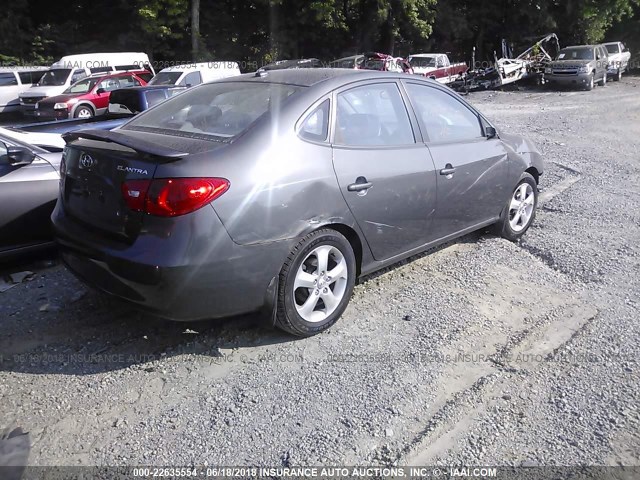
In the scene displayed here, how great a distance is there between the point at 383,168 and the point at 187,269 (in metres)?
1.55

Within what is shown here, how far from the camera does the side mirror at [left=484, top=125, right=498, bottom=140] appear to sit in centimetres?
506

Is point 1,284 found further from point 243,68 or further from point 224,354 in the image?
point 243,68

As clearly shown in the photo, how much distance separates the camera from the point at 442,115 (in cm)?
472

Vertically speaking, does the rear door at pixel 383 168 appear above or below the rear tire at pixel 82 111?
below

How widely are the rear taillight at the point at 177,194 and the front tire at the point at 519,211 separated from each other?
3.13 m

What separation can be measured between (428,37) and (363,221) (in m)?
32.8

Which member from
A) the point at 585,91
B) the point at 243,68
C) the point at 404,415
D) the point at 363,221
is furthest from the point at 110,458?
the point at 243,68

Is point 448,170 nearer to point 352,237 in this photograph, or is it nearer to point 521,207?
point 352,237

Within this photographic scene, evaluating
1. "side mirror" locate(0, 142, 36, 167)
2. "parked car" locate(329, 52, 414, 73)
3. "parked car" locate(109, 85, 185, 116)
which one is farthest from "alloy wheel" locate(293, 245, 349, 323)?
"parked car" locate(329, 52, 414, 73)

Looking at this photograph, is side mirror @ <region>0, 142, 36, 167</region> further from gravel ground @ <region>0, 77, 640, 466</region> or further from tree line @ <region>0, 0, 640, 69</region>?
tree line @ <region>0, 0, 640, 69</region>

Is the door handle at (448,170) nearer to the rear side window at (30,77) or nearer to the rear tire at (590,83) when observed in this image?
the rear side window at (30,77)

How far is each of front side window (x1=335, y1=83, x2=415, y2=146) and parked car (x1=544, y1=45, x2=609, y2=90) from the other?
2354cm

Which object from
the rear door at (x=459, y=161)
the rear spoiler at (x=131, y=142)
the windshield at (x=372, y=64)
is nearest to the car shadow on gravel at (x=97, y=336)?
the rear spoiler at (x=131, y=142)

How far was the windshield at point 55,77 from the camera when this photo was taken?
20.3 meters
